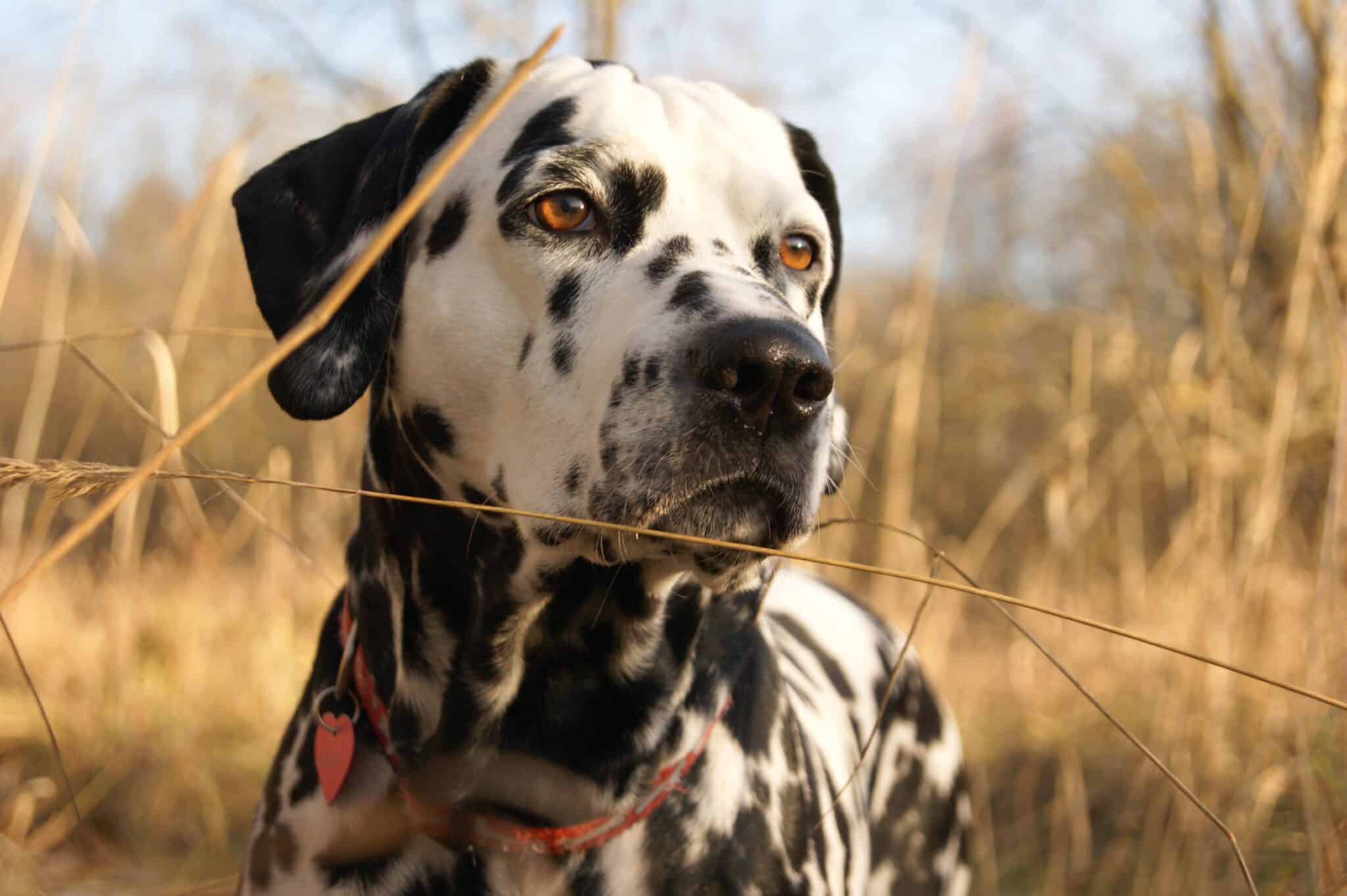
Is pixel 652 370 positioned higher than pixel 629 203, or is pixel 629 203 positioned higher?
pixel 629 203

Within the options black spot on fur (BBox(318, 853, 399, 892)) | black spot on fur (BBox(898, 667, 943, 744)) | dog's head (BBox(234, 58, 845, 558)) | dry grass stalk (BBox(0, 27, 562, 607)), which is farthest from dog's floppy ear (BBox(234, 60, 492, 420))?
black spot on fur (BBox(898, 667, 943, 744))

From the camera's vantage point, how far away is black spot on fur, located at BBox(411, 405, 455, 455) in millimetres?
2041

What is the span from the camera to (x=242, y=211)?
2.14 m

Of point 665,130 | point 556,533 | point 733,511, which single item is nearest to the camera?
point 733,511

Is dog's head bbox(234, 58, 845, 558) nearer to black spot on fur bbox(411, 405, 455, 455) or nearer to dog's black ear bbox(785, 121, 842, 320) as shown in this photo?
black spot on fur bbox(411, 405, 455, 455)

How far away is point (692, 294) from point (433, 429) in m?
0.53

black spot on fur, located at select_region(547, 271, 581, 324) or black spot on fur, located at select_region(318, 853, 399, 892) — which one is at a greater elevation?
black spot on fur, located at select_region(547, 271, 581, 324)

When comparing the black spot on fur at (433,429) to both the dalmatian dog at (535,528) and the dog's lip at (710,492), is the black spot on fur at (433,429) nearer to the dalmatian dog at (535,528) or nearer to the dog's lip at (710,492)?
the dalmatian dog at (535,528)

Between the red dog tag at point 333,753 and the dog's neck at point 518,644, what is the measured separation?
0.23 feet

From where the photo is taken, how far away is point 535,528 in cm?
192

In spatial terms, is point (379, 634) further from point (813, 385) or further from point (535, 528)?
point (813, 385)

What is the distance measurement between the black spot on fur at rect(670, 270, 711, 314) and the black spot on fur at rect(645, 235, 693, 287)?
41 millimetres

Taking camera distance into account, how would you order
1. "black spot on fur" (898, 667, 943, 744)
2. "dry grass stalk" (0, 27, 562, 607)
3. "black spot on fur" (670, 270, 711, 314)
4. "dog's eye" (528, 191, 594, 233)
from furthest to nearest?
1. "black spot on fur" (898, 667, 943, 744)
2. "dog's eye" (528, 191, 594, 233)
3. "black spot on fur" (670, 270, 711, 314)
4. "dry grass stalk" (0, 27, 562, 607)

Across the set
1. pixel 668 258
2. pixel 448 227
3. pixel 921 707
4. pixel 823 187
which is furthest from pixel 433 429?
pixel 921 707
